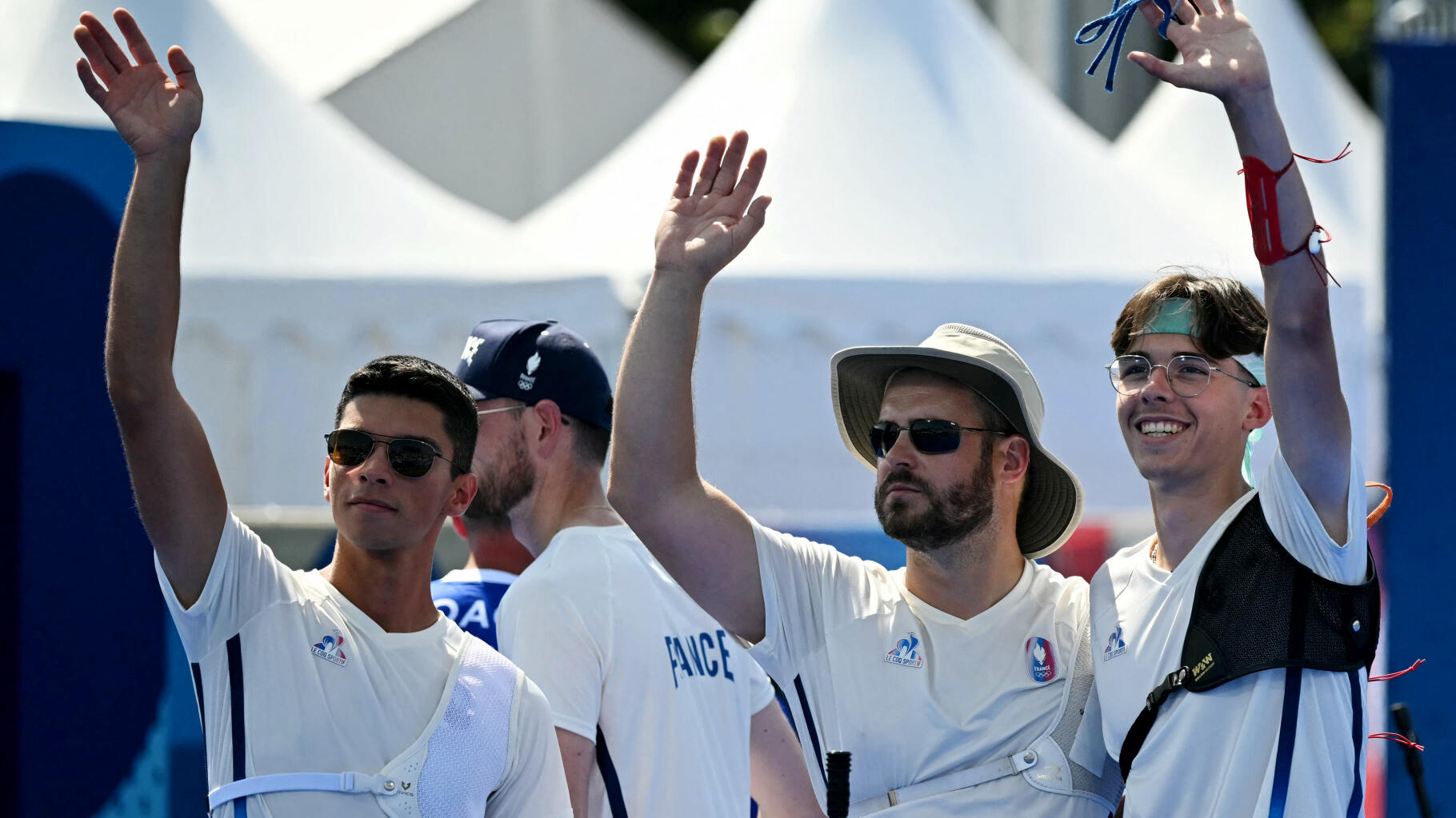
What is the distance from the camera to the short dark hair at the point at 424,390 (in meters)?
2.86

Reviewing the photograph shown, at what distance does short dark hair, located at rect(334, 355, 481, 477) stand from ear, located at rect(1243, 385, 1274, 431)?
1.41m

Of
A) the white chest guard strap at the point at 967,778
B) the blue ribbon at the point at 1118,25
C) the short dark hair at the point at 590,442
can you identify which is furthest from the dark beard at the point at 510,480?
the blue ribbon at the point at 1118,25

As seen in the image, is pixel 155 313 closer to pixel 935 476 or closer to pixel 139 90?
pixel 139 90

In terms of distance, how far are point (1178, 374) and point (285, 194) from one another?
5311 mm

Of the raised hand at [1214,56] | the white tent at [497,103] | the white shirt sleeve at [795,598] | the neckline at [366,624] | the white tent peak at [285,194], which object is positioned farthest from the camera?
the white tent at [497,103]

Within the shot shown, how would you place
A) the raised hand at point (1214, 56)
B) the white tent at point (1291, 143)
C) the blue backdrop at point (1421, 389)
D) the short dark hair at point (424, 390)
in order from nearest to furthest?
Answer: the raised hand at point (1214, 56)
the short dark hair at point (424, 390)
the blue backdrop at point (1421, 389)
the white tent at point (1291, 143)

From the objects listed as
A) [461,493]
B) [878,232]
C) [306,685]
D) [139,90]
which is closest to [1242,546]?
[461,493]

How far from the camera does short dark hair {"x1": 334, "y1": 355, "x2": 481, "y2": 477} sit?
2861mm

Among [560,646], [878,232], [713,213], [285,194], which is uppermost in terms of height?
[285,194]

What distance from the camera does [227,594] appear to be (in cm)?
248

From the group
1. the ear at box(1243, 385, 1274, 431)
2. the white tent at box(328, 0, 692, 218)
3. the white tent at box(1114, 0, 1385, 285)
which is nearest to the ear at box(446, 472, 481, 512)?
the ear at box(1243, 385, 1274, 431)

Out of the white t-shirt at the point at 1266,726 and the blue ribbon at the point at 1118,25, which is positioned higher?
the blue ribbon at the point at 1118,25

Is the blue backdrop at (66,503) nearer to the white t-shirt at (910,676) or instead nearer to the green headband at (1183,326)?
the white t-shirt at (910,676)

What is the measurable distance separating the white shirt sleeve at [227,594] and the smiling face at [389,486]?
0.65 feet
